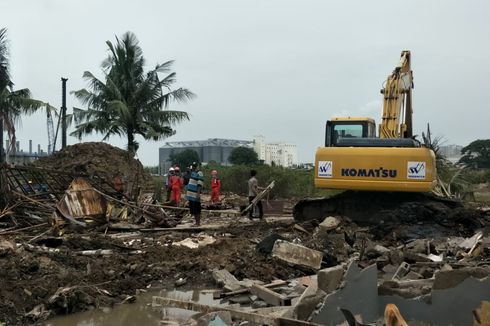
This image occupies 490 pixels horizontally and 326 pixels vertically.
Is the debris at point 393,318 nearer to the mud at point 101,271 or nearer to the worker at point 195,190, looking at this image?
the mud at point 101,271

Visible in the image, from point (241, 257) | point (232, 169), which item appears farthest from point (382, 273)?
point (232, 169)

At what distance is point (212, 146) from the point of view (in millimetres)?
66688

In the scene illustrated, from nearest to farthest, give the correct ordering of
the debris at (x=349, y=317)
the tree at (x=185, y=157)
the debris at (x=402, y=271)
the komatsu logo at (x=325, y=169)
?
the debris at (x=349, y=317) < the debris at (x=402, y=271) < the komatsu logo at (x=325, y=169) < the tree at (x=185, y=157)

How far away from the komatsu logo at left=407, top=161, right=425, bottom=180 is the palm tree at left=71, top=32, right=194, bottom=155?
1602 centimetres

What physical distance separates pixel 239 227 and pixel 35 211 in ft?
16.1

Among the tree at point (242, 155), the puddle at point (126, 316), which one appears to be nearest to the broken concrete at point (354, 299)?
the puddle at point (126, 316)

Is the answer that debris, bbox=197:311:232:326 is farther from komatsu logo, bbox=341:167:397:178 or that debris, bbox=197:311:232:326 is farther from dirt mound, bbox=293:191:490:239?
komatsu logo, bbox=341:167:397:178

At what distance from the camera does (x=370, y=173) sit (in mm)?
12312

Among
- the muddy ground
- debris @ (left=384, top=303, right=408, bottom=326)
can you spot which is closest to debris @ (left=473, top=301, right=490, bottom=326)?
debris @ (left=384, top=303, right=408, bottom=326)

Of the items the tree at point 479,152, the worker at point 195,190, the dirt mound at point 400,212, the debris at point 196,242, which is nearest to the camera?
the debris at point 196,242

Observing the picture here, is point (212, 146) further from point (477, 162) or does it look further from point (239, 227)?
point (239, 227)

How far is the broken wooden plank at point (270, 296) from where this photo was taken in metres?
6.34

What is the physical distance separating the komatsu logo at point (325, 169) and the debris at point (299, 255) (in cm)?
443

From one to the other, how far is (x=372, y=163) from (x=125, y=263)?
6.50 meters
